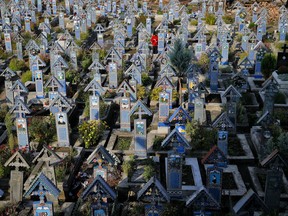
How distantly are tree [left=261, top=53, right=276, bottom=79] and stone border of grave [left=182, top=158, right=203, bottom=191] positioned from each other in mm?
8552

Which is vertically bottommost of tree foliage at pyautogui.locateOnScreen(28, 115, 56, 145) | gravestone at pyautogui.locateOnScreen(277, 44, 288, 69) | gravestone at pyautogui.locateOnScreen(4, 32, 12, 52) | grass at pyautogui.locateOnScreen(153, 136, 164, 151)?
grass at pyautogui.locateOnScreen(153, 136, 164, 151)

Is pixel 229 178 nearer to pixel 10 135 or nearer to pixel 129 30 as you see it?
pixel 10 135

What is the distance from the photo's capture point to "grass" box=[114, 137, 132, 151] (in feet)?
54.0

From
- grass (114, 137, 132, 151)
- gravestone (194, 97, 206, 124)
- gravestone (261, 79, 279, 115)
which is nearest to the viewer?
grass (114, 137, 132, 151)

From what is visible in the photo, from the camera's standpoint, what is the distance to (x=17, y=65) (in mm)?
23891

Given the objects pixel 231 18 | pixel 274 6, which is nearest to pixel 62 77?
pixel 231 18

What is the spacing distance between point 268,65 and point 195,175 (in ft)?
31.5

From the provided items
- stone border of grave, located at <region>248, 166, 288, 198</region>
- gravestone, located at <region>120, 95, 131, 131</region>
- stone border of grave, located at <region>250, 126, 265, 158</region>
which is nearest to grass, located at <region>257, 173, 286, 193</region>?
stone border of grave, located at <region>248, 166, 288, 198</region>

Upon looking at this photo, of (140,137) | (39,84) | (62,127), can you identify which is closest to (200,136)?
(140,137)

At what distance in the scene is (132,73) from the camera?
2044 cm

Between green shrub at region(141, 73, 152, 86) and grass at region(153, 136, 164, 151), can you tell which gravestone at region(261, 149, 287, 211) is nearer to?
grass at region(153, 136, 164, 151)

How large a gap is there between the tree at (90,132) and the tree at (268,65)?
29.3 feet

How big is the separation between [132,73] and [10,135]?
5937 mm

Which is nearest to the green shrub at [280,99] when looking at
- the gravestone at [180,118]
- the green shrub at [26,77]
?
the gravestone at [180,118]
